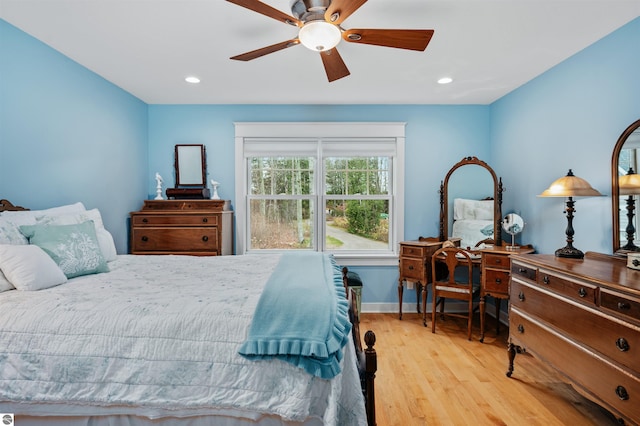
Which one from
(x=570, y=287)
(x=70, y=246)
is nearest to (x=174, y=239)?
(x=70, y=246)

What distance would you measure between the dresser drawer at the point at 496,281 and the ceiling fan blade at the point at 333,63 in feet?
7.50

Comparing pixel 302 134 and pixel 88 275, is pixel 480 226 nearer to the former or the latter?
pixel 302 134

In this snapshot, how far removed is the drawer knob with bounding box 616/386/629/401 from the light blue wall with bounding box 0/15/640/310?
1149 mm

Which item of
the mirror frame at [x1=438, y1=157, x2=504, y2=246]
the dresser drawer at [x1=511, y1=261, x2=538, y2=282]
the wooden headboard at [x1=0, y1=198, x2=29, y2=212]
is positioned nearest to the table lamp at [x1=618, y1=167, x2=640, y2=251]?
the dresser drawer at [x1=511, y1=261, x2=538, y2=282]

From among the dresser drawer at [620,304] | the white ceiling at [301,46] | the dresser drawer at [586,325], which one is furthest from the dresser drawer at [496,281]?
the white ceiling at [301,46]

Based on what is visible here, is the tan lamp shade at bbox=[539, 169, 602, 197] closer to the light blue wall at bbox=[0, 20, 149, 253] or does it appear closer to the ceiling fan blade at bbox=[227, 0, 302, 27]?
the ceiling fan blade at bbox=[227, 0, 302, 27]

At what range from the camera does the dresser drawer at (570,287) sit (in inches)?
71.5

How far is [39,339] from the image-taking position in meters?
1.38

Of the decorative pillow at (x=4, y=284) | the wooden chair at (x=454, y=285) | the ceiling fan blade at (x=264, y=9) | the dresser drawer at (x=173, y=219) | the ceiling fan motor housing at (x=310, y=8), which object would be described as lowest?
the wooden chair at (x=454, y=285)

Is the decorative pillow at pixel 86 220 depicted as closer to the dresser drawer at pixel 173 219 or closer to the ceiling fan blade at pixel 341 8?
the dresser drawer at pixel 173 219

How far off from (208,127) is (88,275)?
2414 mm

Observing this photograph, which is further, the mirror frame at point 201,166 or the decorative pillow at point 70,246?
the mirror frame at point 201,166

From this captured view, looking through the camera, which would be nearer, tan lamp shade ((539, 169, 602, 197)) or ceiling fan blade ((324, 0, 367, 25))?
ceiling fan blade ((324, 0, 367, 25))

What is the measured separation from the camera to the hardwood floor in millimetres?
2039
